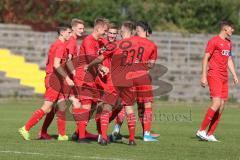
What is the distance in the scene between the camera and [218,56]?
635 inches

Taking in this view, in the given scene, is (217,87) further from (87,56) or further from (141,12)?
(141,12)

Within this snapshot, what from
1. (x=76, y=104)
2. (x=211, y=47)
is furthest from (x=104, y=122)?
(x=211, y=47)

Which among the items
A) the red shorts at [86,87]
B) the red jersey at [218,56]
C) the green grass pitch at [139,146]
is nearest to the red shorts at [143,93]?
the green grass pitch at [139,146]

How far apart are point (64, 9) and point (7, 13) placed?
2.69 m

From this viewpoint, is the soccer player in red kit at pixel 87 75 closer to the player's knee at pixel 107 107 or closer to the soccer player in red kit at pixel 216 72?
the player's knee at pixel 107 107

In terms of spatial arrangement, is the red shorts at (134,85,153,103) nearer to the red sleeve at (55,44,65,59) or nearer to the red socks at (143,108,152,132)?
the red socks at (143,108,152,132)

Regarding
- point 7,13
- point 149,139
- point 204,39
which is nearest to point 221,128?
point 149,139

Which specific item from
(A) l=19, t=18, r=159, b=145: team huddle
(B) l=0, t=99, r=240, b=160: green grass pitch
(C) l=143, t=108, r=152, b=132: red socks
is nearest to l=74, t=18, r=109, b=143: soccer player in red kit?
(A) l=19, t=18, r=159, b=145: team huddle

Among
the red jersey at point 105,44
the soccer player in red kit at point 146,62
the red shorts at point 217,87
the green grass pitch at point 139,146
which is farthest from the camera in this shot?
the red shorts at point 217,87

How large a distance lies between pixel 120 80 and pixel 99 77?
42 cm

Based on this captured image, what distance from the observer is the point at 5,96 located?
3122 centimetres

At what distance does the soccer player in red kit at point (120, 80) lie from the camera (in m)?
14.7

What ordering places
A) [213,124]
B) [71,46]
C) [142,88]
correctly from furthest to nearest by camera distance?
[213,124] → [142,88] → [71,46]

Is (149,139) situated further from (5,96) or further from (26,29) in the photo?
(26,29)
